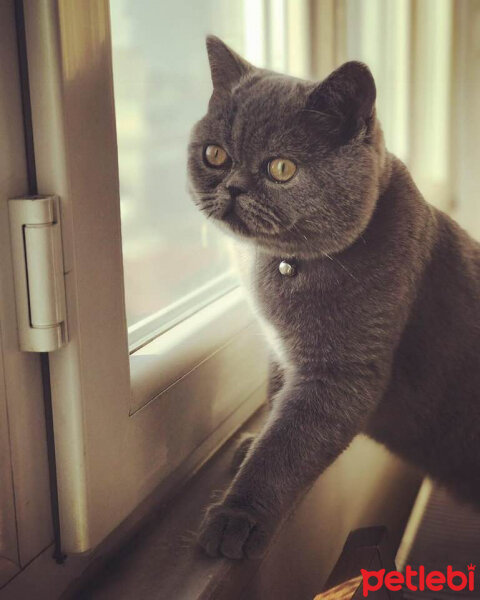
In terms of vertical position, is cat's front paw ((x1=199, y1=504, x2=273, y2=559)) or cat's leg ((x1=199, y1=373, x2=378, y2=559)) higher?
cat's leg ((x1=199, y1=373, x2=378, y2=559))

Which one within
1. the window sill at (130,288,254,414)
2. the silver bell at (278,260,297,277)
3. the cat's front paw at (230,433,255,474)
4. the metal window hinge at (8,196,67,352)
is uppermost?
the metal window hinge at (8,196,67,352)

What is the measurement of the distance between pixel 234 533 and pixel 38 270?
32 centimetres

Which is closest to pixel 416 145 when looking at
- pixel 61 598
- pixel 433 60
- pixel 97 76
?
pixel 433 60

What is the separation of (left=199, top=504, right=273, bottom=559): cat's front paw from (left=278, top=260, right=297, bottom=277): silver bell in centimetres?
26

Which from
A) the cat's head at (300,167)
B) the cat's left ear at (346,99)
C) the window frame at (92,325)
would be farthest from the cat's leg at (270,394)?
the cat's left ear at (346,99)

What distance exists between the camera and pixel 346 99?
0.70 metres

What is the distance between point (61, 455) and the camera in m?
0.63

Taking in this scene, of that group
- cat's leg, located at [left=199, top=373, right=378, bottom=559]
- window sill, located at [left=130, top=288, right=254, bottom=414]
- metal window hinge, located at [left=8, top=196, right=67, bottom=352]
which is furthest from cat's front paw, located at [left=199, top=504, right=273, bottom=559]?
metal window hinge, located at [left=8, top=196, right=67, bottom=352]

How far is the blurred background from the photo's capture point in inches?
31.0

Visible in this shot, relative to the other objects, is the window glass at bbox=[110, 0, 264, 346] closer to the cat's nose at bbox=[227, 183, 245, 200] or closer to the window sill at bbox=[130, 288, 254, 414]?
the window sill at bbox=[130, 288, 254, 414]

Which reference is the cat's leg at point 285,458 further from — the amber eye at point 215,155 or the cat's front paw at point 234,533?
the amber eye at point 215,155

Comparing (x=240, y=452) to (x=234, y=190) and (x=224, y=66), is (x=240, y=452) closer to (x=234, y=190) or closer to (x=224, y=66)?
(x=234, y=190)

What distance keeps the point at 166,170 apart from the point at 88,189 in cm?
28

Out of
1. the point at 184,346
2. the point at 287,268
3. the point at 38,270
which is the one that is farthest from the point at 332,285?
the point at 38,270
